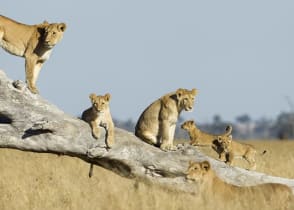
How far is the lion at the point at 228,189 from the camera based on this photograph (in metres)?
10.5

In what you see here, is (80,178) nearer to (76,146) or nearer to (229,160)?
(76,146)

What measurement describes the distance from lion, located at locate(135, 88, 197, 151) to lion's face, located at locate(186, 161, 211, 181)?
762 millimetres

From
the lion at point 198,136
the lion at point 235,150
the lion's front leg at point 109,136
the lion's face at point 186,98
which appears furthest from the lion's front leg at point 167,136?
the lion at point 198,136

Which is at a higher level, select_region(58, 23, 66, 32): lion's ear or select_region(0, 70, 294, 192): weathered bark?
select_region(58, 23, 66, 32): lion's ear

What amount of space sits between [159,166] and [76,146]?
3.55 feet

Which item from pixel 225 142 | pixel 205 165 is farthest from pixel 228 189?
pixel 225 142

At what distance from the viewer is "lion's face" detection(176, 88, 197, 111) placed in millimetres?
11867

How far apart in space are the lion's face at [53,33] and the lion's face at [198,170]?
2423 mm

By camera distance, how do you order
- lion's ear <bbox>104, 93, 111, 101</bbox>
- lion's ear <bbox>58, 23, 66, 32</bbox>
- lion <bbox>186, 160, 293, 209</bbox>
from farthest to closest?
lion's ear <bbox>58, 23, 66, 32</bbox> < lion's ear <bbox>104, 93, 111, 101</bbox> < lion <bbox>186, 160, 293, 209</bbox>

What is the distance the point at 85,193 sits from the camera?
11.2 metres

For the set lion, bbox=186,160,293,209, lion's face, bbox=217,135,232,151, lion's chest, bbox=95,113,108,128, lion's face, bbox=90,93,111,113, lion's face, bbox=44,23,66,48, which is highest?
lion's face, bbox=44,23,66,48

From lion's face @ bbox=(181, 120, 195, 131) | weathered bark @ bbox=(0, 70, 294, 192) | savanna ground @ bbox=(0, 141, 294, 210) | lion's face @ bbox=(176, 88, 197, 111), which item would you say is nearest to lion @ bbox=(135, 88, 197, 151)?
lion's face @ bbox=(176, 88, 197, 111)

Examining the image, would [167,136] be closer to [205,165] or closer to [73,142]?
[205,165]

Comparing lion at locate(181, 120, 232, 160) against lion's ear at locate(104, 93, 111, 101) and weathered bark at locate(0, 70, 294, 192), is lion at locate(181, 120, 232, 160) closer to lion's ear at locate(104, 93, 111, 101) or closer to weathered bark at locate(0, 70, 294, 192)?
weathered bark at locate(0, 70, 294, 192)
